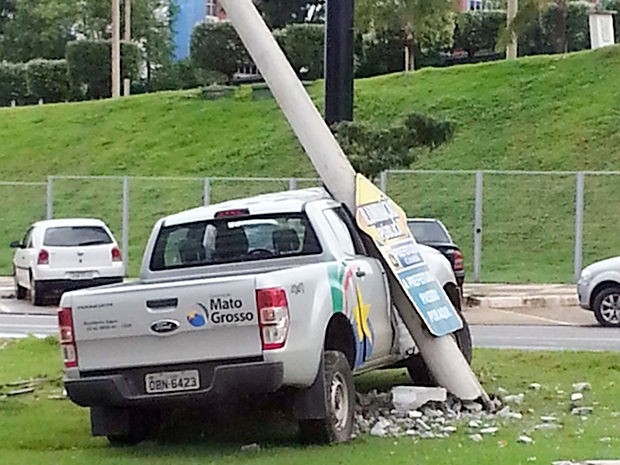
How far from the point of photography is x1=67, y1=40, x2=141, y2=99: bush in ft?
160

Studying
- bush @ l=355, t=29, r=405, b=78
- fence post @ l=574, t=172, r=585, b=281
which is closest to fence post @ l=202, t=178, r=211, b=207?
fence post @ l=574, t=172, r=585, b=281

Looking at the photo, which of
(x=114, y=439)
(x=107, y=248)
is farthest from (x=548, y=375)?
(x=107, y=248)

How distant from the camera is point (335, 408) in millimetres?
10227

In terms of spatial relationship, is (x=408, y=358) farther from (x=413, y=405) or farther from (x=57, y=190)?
(x=57, y=190)

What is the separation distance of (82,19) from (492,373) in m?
51.0

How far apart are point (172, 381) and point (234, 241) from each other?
74.8 inches

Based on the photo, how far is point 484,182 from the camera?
31.1m

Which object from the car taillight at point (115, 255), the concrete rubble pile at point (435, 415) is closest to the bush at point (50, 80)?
the car taillight at point (115, 255)

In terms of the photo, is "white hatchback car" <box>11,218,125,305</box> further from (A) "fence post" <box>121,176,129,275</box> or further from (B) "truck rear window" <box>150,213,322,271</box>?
(B) "truck rear window" <box>150,213,322,271</box>

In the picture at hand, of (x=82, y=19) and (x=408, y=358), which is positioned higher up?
(x=82, y=19)

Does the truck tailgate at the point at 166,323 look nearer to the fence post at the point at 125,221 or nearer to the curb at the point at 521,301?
the curb at the point at 521,301

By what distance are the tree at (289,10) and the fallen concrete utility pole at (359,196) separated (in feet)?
156

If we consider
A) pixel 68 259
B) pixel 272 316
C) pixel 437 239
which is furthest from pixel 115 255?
pixel 272 316

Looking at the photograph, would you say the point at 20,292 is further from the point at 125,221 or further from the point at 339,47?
the point at 339,47
